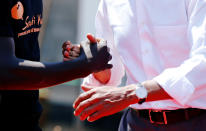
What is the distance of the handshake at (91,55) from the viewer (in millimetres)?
1903

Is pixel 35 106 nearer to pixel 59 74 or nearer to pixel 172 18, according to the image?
pixel 59 74

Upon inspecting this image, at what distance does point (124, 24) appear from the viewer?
2148 mm

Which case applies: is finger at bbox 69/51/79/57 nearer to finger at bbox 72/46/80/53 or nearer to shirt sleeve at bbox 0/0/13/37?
finger at bbox 72/46/80/53

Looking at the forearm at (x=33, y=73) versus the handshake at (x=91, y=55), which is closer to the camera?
the forearm at (x=33, y=73)

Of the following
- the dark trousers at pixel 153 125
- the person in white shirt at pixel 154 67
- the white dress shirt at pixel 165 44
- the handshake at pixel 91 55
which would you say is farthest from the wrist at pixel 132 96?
the dark trousers at pixel 153 125

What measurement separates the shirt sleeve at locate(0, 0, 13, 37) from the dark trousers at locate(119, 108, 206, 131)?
813mm

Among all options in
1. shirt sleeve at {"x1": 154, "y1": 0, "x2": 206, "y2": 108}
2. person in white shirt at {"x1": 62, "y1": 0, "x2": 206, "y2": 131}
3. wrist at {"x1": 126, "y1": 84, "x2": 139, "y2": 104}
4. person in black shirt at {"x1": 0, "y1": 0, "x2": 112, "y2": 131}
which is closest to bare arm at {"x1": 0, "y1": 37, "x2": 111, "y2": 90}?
person in black shirt at {"x1": 0, "y1": 0, "x2": 112, "y2": 131}

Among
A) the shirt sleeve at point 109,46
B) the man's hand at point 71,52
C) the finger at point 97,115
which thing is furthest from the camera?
the shirt sleeve at point 109,46

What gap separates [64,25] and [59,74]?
4.50m

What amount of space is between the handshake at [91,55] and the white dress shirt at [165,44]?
19 centimetres

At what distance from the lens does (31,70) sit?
180cm

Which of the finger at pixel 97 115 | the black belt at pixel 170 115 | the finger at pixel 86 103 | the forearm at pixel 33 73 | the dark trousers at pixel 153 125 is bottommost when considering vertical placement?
the dark trousers at pixel 153 125

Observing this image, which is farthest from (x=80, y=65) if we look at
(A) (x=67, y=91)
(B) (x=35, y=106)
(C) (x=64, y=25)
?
(C) (x=64, y=25)

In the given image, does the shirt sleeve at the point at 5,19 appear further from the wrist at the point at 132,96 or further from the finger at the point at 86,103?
the wrist at the point at 132,96
